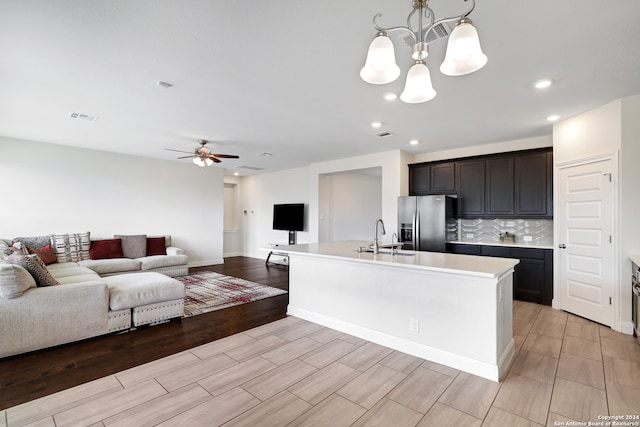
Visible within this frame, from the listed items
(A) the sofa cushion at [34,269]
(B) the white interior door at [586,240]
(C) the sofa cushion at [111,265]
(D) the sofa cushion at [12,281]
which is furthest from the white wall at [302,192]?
(D) the sofa cushion at [12,281]

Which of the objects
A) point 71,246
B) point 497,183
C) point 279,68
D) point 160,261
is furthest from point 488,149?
point 71,246

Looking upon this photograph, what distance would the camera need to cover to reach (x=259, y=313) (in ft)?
13.1

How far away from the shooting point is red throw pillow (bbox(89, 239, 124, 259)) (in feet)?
18.5

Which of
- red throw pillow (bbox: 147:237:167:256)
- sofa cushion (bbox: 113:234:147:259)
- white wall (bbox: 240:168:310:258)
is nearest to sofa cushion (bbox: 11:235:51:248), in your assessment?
sofa cushion (bbox: 113:234:147:259)

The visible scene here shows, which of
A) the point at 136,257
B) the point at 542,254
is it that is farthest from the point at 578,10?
the point at 136,257

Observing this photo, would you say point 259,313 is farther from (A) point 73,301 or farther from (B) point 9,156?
(B) point 9,156

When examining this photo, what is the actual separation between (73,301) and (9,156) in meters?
4.11

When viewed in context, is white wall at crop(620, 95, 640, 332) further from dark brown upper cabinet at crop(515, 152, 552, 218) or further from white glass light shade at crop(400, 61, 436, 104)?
→ white glass light shade at crop(400, 61, 436, 104)

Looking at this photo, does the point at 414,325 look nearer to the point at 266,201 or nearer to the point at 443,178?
the point at 443,178

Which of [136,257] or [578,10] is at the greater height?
[578,10]

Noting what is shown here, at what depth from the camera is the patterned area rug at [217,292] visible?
14.3 ft

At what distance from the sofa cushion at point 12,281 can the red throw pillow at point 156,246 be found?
11.5ft

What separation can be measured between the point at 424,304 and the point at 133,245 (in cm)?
588

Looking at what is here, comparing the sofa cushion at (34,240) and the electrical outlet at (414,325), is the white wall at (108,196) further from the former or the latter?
the electrical outlet at (414,325)
